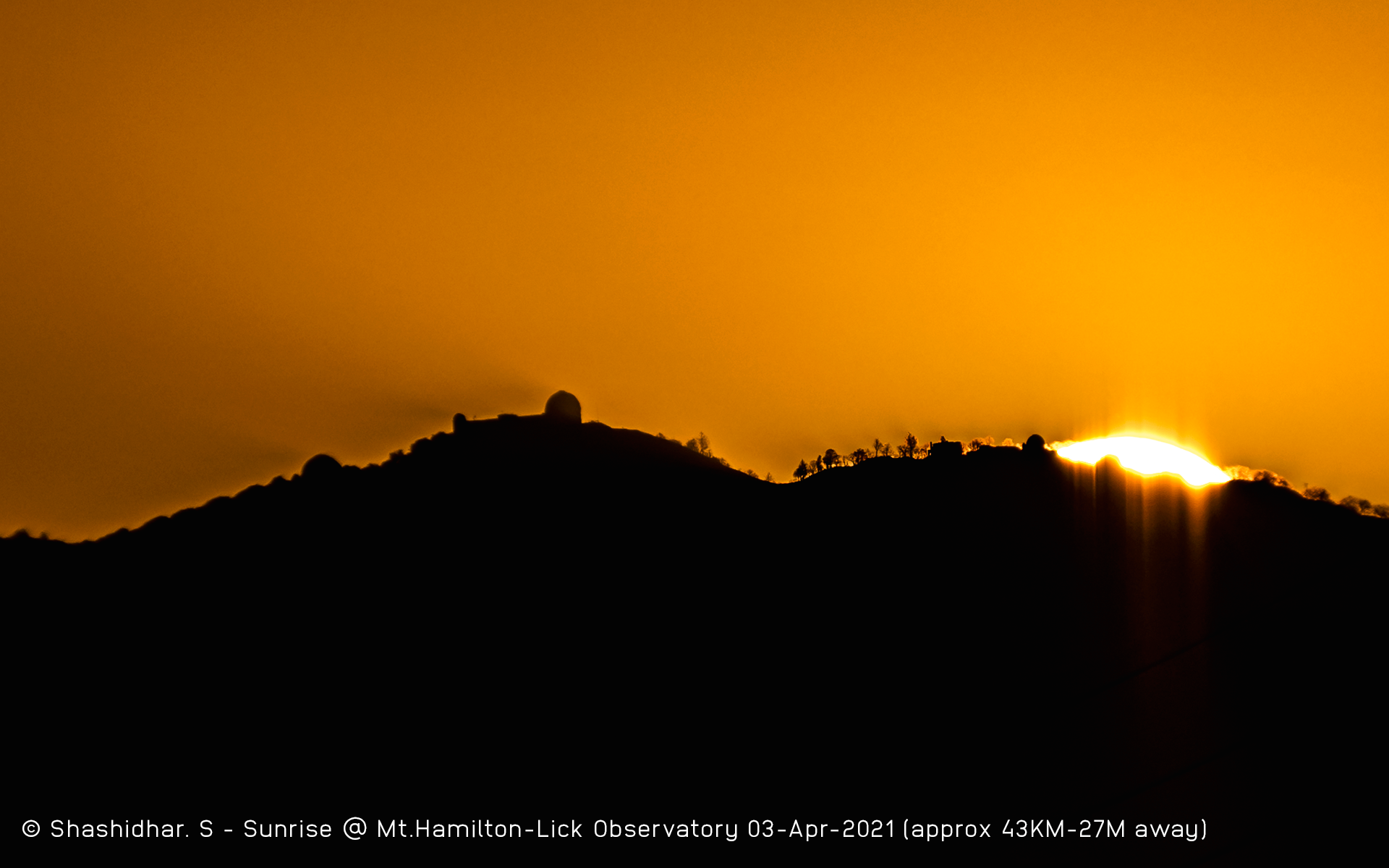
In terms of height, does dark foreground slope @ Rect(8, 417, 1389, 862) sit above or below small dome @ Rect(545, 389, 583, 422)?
below

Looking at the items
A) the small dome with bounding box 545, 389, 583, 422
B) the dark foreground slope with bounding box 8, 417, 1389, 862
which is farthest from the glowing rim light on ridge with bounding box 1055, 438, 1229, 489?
the small dome with bounding box 545, 389, 583, 422

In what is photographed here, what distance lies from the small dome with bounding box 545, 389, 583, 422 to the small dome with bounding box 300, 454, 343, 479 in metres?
9.18

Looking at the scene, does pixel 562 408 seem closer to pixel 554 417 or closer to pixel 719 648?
pixel 554 417

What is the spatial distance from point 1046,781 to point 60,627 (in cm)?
3580

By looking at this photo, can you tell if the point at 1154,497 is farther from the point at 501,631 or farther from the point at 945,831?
the point at 501,631

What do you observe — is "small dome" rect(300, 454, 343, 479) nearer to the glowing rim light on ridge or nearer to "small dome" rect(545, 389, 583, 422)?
"small dome" rect(545, 389, 583, 422)

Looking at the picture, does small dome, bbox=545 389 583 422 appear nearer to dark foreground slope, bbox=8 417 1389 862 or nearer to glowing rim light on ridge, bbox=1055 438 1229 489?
dark foreground slope, bbox=8 417 1389 862

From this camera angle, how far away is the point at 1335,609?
33875 millimetres

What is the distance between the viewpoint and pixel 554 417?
51156 millimetres

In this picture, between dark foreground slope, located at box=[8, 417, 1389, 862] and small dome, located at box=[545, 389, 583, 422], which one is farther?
small dome, located at box=[545, 389, 583, 422]

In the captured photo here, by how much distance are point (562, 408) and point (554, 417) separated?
0.54m

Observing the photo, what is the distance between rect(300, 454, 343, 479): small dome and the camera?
49938 millimetres

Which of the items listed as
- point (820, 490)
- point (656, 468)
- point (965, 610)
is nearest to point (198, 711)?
point (656, 468)

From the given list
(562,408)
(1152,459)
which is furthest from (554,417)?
(1152,459)
